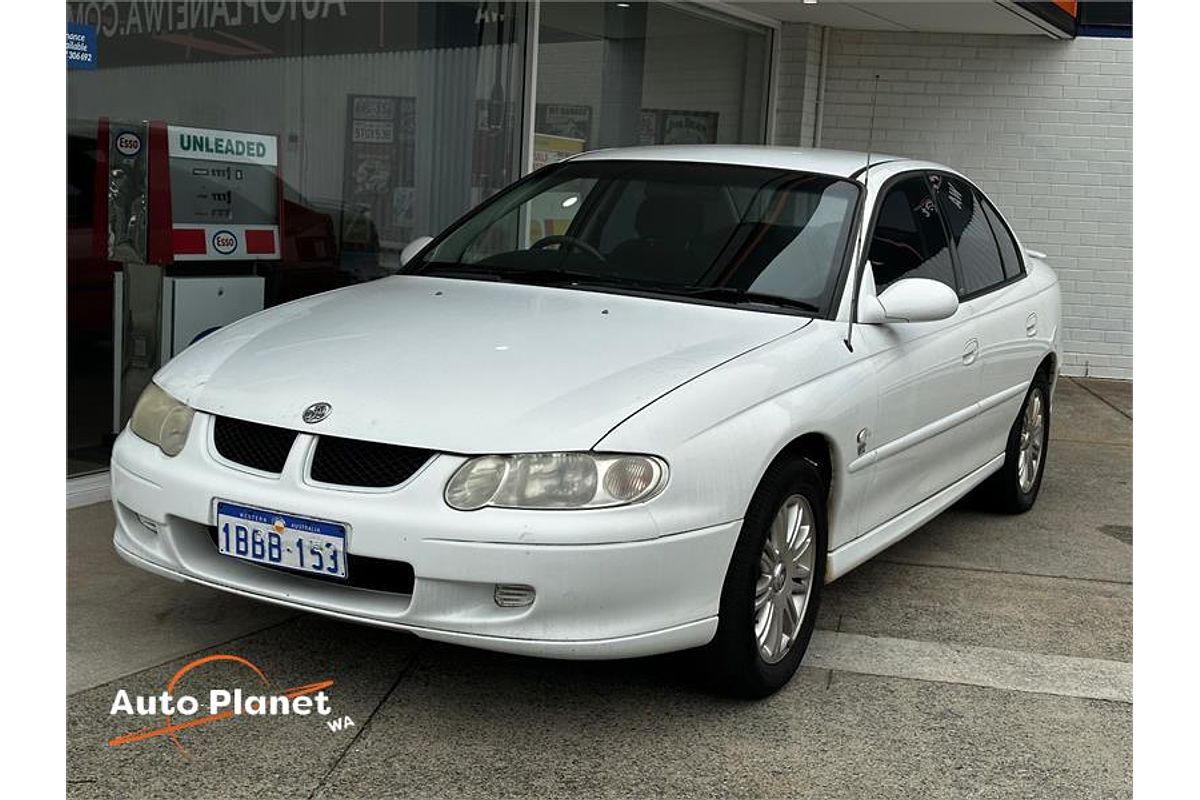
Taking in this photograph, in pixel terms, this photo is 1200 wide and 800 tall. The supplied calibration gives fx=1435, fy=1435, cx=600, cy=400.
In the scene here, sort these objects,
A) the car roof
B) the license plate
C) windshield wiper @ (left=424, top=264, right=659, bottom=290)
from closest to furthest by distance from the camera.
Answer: the license plate → windshield wiper @ (left=424, top=264, right=659, bottom=290) → the car roof

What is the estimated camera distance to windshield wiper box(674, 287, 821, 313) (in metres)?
4.37

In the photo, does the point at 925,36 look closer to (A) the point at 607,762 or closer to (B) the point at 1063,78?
(B) the point at 1063,78

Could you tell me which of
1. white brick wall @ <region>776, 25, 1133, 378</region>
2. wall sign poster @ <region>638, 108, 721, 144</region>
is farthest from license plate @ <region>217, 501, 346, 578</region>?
white brick wall @ <region>776, 25, 1133, 378</region>

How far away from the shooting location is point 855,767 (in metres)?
3.56

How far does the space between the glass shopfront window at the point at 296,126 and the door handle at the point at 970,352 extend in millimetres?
3267

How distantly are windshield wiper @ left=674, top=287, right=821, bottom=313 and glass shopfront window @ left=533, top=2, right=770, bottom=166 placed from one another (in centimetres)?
452

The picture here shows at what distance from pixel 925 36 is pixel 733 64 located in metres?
1.64

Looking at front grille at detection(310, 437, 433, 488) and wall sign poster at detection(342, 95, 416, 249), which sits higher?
wall sign poster at detection(342, 95, 416, 249)

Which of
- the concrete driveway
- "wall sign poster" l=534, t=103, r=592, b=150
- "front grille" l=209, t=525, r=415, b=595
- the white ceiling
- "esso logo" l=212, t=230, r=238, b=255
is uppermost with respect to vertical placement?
the white ceiling

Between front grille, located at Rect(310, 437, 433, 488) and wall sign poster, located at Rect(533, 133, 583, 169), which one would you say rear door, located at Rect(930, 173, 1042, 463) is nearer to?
front grille, located at Rect(310, 437, 433, 488)

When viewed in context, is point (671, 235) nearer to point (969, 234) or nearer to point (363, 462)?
point (969, 234)

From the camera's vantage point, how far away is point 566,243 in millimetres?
4898

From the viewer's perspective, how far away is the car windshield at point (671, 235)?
450cm

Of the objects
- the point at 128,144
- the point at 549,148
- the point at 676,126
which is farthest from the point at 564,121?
the point at 128,144
